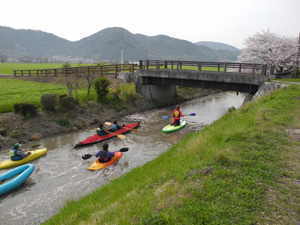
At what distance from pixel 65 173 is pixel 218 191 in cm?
893

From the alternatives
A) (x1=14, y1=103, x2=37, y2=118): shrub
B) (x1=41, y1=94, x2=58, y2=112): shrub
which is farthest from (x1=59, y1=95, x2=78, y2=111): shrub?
(x1=14, y1=103, x2=37, y2=118): shrub

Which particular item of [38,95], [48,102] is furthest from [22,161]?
[38,95]

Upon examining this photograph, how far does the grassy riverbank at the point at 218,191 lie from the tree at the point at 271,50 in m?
24.1

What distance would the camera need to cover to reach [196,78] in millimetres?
23562

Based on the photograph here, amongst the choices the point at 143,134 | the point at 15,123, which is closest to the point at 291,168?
the point at 143,134

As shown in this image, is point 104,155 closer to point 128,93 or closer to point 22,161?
point 22,161

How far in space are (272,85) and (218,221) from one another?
1752 centimetres

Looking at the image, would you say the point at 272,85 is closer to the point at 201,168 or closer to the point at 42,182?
the point at 201,168

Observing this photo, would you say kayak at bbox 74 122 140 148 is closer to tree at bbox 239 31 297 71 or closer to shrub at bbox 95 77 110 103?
shrub at bbox 95 77 110 103

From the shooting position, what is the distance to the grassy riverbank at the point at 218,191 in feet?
13.3

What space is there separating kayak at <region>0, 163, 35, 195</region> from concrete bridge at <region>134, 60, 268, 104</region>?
1781 centimetres

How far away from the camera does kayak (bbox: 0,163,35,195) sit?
31.6 ft

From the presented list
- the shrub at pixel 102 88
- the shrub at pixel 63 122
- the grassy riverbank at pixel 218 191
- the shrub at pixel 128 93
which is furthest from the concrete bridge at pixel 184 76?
the grassy riverbank at pixel 218 191

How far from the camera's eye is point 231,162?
600cm
